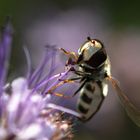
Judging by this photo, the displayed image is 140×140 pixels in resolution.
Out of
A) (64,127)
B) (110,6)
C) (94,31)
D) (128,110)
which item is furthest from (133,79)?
(64,127)

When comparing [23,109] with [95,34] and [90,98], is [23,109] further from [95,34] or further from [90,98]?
[95,34]

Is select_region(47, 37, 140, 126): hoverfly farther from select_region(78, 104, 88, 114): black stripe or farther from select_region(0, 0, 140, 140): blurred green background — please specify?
select_region(0, 0, 140, 140): blurred green background

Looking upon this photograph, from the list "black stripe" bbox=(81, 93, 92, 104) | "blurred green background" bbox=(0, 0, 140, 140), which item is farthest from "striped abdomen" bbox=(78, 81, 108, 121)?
"blurred green background" bbox=(0, 0, 140, 140)

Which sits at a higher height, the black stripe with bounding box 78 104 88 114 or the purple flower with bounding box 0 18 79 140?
the purple flower with bounding box 0 18 79 140

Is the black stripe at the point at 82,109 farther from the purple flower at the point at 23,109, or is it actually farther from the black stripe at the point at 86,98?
the purple flower at the point at 23,109

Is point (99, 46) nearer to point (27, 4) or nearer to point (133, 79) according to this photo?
point (133, 79)

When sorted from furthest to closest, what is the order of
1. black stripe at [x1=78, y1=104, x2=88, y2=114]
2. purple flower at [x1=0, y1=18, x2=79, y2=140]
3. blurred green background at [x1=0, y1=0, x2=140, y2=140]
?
blurred green background at [x1=0, y1=0, x2=140, y2=140] → black stripe at [x1=78, y1=104, x2=88, y2=114] → purple flower at [x1=0, y1=18, x2=79, y2=140]
